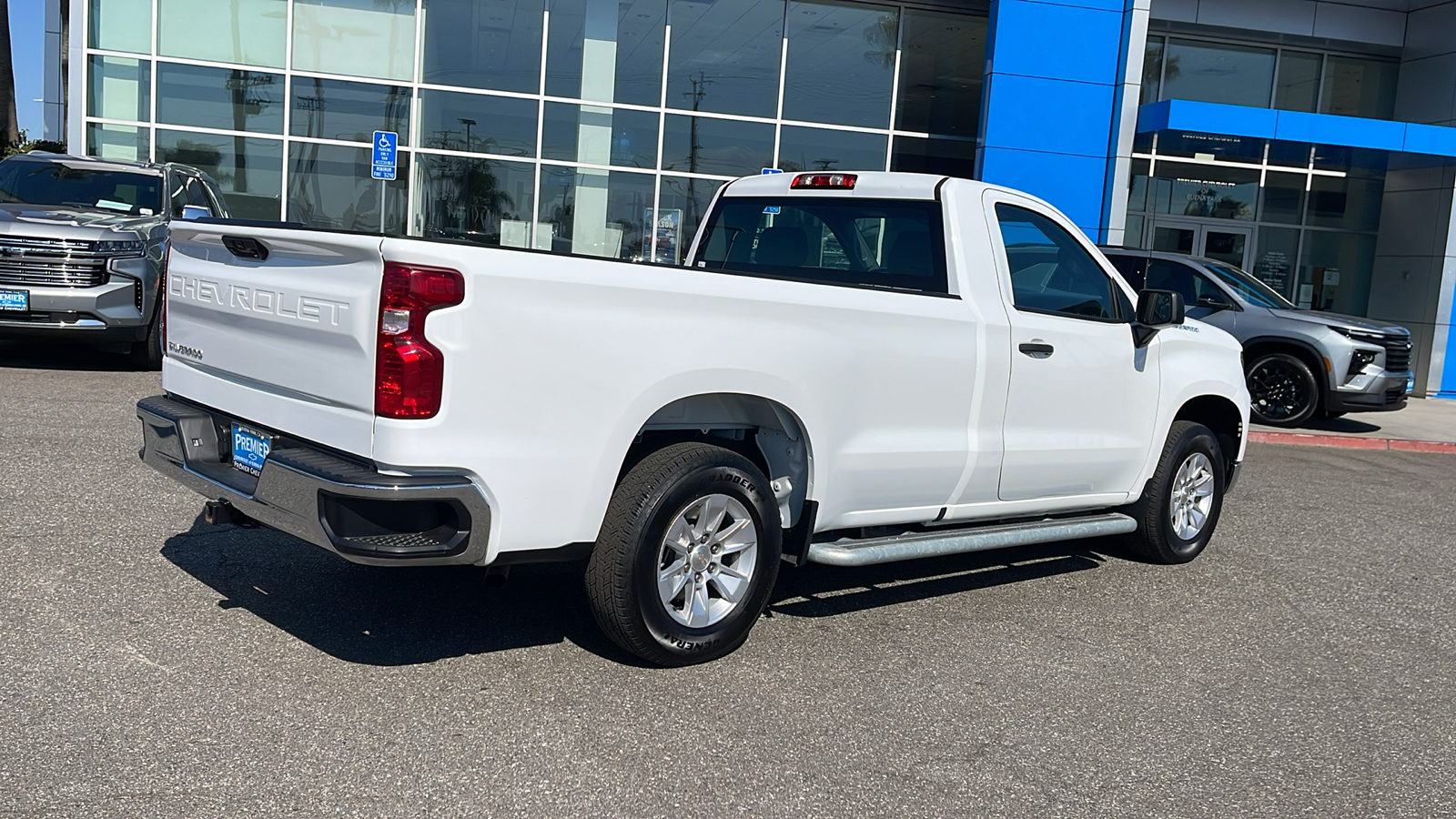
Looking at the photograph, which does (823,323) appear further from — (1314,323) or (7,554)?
(1314,323)

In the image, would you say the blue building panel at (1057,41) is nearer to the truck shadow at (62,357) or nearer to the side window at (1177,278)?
the side window at (1177,278)

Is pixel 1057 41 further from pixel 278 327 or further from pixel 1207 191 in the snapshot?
pixel 278 327

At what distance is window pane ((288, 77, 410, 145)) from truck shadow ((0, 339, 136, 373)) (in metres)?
6.93

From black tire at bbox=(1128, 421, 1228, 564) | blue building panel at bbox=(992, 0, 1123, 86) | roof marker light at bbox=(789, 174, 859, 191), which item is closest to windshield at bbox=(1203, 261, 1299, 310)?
blue building panel at bbox=(992, 0, 1123, 86)

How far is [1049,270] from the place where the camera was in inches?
236

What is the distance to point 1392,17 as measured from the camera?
2088cm

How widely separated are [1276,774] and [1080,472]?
2.28 m

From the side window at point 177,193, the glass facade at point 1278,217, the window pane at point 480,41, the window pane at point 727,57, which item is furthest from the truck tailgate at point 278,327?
the glass facade at point 1278,217

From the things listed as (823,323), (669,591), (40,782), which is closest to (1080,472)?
(823,323)

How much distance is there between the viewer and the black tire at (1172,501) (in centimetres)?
669

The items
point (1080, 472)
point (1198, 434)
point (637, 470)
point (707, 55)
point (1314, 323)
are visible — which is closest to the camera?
point (637, 470)

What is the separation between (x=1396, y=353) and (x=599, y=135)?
11.9 meters

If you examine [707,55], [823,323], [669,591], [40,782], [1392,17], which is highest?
[1392,17]

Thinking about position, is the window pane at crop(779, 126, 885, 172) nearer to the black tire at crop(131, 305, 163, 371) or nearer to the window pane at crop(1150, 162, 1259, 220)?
the window pane at crop(1150, 162, 1259, 220)
